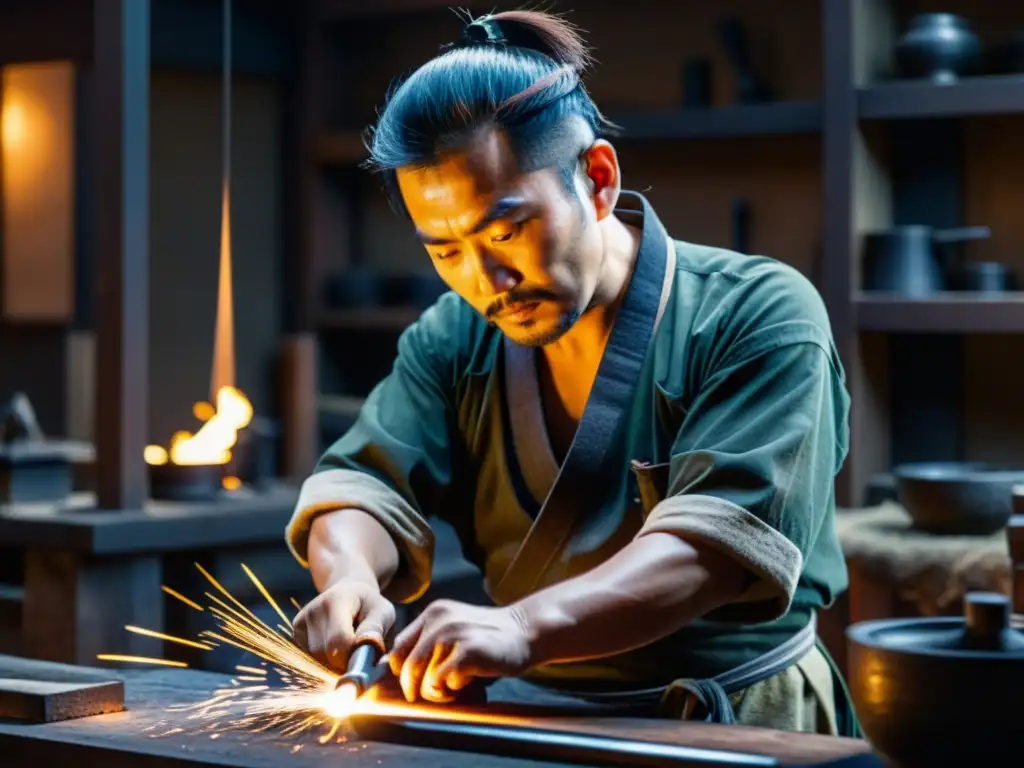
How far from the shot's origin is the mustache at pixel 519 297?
2.44 meters

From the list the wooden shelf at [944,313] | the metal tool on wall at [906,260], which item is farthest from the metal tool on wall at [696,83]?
the wooden shelf at [944,313]

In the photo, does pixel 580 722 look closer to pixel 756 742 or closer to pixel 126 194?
pixel 756 742

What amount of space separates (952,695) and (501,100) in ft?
3.62

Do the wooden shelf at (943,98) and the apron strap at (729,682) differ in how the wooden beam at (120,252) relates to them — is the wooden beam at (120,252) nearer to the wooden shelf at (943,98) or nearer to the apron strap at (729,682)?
the wooden shelf at (943,98)

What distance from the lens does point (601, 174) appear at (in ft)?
8.36

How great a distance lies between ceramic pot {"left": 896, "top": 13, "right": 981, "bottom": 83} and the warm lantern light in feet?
12.0

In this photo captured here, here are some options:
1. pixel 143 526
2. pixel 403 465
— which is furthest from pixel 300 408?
pixel 403 465

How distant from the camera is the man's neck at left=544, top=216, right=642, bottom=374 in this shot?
105 inches

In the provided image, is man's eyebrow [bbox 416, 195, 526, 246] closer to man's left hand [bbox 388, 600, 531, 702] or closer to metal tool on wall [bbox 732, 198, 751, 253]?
man's left hand [bbox 388, 600, 531, 702]

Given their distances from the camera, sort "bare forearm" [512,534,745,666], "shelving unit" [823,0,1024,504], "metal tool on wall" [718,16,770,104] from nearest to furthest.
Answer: "bare forearm" [512,534,745,666] → "shelving unit" [823,0,1024,504] → "metal tool on wall" [718,16,770,104]

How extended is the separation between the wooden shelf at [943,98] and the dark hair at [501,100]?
299 cm

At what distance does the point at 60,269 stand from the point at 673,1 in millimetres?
2927

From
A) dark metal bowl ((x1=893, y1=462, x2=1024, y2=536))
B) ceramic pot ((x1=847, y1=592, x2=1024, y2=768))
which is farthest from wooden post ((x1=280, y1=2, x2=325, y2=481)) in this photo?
ceramic pot ((x1=847, y1=592, x2=1024, y2=768))

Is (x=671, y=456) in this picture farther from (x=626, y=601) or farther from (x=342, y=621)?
(x=342, y=621)
